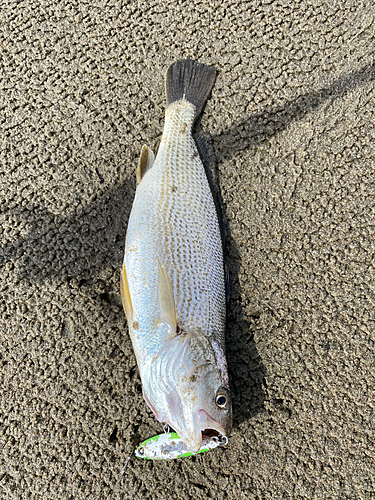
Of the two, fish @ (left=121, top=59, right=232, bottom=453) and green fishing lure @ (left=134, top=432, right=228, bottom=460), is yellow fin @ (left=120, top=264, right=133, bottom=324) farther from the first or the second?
green fishing lure @ (left=134, top=432, right=228, bottom=460)

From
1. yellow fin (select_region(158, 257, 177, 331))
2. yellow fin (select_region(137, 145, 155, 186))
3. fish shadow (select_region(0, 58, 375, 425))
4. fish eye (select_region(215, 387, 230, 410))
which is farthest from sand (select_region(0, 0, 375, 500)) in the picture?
yellow fin (select_region(158, 257, 177, 331))

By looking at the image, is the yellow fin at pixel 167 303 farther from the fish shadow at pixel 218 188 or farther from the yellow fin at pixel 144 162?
the yellow fin at pixel 144 162

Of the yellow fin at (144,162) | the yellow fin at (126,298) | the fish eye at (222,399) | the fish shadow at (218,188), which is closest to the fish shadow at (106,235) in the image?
the fish shadow at (218,188)

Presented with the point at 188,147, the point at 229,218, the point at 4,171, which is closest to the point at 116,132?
the point at 188,147

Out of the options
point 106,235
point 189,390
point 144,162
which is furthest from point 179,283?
point 144,162

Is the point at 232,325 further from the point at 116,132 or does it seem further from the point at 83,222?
the point at 116,132

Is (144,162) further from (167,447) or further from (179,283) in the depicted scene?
(167,447)
